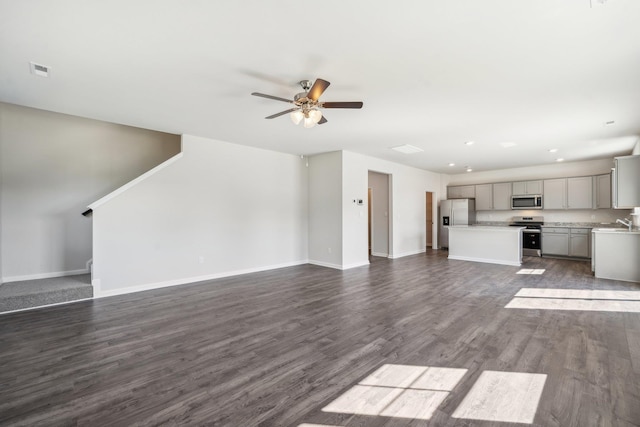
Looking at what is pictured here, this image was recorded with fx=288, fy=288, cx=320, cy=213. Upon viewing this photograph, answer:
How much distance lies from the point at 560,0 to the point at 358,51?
4.64 ft

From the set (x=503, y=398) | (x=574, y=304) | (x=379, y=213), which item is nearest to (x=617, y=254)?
(x=574, y=304)

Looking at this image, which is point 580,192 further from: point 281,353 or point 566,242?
point 281,353

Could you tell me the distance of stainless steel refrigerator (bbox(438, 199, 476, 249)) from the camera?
29.9 ft

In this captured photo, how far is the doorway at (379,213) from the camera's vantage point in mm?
8094

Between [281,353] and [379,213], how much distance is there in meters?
6.19

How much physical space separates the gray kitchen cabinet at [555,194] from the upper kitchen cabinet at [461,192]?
189 centimetres

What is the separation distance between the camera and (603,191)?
7223mm

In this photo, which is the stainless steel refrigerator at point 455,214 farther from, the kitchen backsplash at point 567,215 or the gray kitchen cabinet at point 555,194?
the gray kitchen cabinet at point 555,194

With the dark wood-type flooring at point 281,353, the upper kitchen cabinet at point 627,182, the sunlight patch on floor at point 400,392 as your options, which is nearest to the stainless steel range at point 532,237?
the upper kitchen cabinet at point 627,182

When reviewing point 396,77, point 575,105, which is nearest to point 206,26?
point 396,77

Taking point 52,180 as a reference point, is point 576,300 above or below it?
below

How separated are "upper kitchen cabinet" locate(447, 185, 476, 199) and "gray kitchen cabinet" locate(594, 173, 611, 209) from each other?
2.92 metres

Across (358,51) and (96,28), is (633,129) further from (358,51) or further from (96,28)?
(96,28)

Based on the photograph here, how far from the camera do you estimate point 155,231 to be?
4.92 m
